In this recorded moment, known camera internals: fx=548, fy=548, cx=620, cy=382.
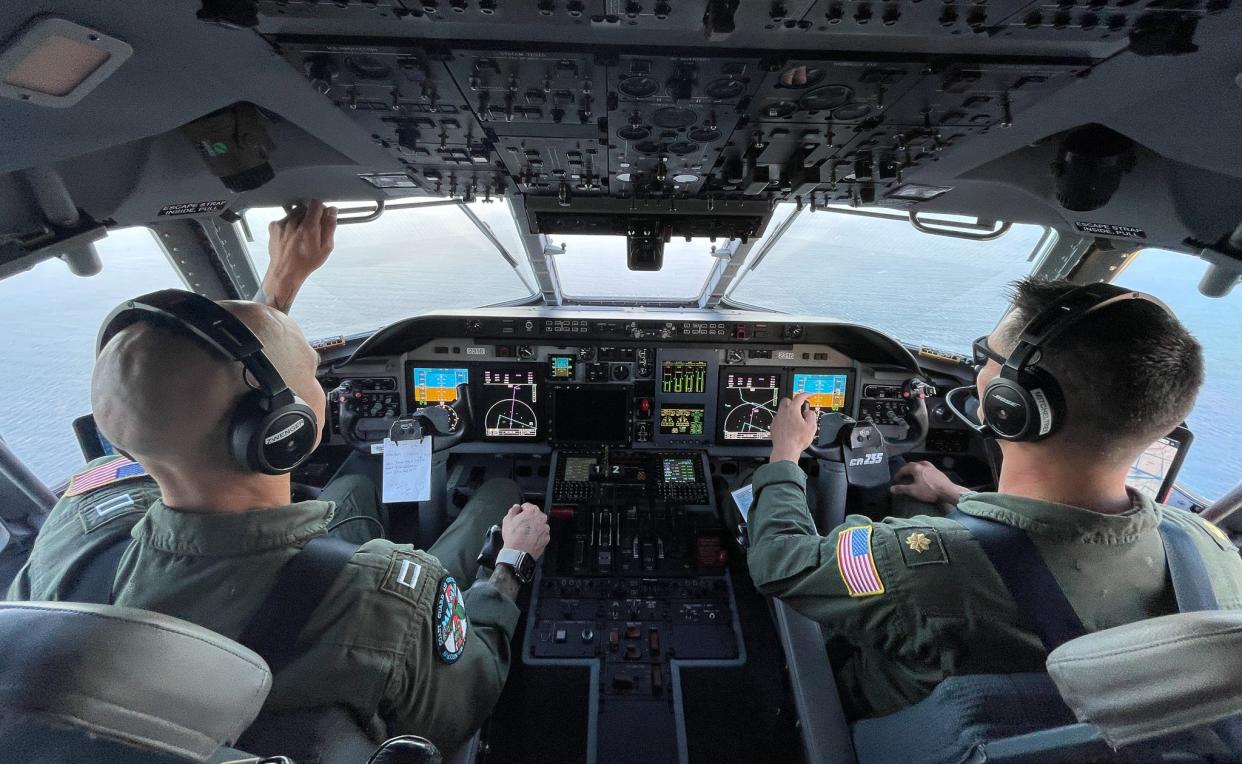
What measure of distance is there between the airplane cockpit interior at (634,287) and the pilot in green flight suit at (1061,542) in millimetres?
30

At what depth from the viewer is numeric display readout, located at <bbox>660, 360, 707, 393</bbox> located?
3.05 metres

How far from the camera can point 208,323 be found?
998 millimetres

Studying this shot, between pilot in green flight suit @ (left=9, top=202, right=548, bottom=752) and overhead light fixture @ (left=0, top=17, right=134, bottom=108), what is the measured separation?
0.40 m

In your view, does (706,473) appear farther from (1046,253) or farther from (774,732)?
(1046,253)

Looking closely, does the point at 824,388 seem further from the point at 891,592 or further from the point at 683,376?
the point at 891,592

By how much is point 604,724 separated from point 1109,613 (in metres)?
1.55

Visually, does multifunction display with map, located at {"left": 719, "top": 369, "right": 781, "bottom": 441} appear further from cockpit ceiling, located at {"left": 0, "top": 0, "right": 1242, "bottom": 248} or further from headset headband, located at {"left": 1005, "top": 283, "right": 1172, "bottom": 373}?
headset headband, located at {"left": 1005, "top": 283, "right": 1172, "bottom": 373}

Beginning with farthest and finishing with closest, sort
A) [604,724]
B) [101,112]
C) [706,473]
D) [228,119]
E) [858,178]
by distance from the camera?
[706,473], [604,724], [858,178], [228,119], [101,112]

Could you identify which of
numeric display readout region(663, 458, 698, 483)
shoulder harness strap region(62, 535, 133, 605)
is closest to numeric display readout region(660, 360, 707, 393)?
numeric display readout region(663, 458, 698, 483)

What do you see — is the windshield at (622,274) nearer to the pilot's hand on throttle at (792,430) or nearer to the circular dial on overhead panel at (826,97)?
the pilot's hand on throttle at (792,430)

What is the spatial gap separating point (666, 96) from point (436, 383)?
231 cm

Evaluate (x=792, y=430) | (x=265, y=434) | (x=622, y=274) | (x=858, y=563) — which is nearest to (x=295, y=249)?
(x=265, y=434)

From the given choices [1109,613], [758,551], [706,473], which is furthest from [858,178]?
[706,473]

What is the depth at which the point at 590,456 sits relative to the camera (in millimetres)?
3170
